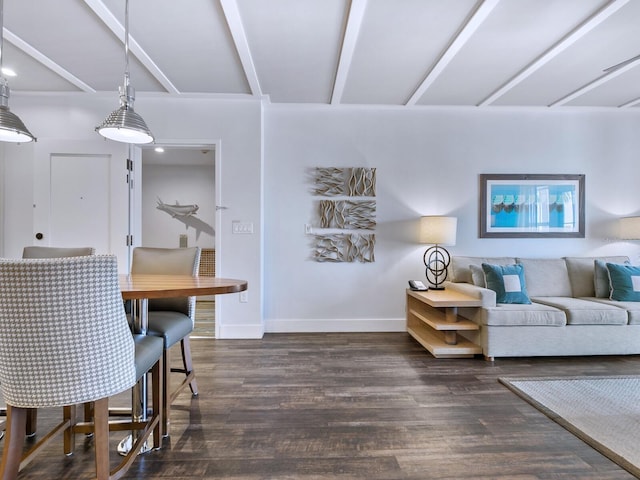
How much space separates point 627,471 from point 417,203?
8.90 ft

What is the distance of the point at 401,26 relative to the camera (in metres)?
2.28

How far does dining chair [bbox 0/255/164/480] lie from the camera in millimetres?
1037

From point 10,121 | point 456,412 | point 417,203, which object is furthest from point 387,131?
point 10,121

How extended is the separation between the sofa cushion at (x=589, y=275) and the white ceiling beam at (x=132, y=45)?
14.9 feet

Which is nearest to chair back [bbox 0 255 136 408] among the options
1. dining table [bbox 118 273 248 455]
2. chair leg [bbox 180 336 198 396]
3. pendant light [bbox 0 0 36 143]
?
dining table [bbox 118 273 248 455]

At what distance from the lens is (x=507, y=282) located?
10.0 ft

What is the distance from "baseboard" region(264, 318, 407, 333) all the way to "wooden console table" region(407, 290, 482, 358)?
0.39m

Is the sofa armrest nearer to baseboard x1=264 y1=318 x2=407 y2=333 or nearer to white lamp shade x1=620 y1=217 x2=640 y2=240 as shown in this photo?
baseboard x1=264 y1=318 x2=407 y2=333

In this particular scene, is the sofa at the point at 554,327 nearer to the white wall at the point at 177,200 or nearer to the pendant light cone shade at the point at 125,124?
the pendant light cone shade at the point at 125,124

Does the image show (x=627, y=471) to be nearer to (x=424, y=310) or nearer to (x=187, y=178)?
(x=424, y=310)

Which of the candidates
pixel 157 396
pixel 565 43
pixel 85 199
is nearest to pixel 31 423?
pixel 157 396

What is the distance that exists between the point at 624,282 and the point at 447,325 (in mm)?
1817

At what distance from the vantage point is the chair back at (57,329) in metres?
1.04

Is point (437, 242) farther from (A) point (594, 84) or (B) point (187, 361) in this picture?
(B) point (187, 361)
